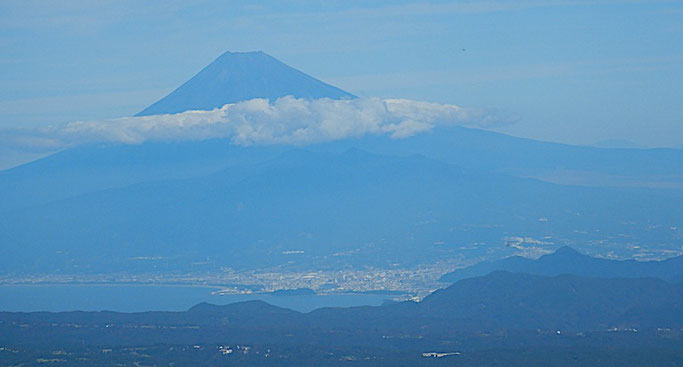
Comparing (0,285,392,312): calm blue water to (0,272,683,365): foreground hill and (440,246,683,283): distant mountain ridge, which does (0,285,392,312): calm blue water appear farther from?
(0,272,683,365): foreground hill

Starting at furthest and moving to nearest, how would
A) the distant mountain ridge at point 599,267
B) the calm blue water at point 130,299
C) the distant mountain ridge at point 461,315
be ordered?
the calm blue water at point 130,299
the distant mountain ridge at point 599,267
the distant mountain ridge at point 461,315

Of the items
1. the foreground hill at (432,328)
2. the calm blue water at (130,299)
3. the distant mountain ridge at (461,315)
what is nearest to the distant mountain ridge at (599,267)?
the distant mountain ridge at (461,315)

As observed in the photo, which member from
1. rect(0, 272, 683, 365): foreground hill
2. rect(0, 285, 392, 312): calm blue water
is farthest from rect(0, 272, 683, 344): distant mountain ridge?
rect(0, 285, 392, 312): calm blue water

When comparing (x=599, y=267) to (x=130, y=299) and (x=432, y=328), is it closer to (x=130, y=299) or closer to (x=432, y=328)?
(x=432, y=328)

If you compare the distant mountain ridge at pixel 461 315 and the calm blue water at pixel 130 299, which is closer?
the distant mountain ridge at pixel 461 315

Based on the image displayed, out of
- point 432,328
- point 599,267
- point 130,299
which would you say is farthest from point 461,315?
point 130,299

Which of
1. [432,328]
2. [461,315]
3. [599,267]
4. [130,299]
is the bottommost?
[432,328]

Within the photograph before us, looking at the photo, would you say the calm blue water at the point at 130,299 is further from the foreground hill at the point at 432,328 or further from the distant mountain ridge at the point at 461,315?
the foreground hill at the point at 432,328
